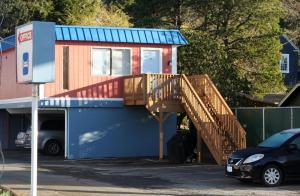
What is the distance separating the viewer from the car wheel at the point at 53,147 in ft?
97.9

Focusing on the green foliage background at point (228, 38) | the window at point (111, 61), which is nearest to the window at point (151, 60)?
the window at point (111, 61)

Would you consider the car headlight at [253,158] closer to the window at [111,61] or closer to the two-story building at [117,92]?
the two-story building at [117,92]

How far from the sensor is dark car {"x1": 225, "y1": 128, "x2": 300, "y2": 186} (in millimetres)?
Answer: 16703

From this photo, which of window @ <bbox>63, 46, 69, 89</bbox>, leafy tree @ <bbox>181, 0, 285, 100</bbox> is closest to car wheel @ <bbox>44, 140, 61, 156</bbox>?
window @ <bbox>63, 46, 69, 89</bbox>

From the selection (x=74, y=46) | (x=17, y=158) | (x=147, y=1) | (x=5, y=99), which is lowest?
(x=17, y=158)

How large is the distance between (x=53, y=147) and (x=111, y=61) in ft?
17.1

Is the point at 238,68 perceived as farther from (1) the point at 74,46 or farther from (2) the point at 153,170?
(2) the point at 153,170

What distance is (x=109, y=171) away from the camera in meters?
21.8

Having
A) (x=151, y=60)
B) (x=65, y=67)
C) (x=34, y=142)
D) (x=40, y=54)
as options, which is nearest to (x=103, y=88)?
(x=65, y=67)

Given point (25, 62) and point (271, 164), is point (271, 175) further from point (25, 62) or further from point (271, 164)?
point (25, 62)

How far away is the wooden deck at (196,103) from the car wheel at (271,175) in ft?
19.8

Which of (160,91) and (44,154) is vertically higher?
(160,91)

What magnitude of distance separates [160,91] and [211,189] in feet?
34.6

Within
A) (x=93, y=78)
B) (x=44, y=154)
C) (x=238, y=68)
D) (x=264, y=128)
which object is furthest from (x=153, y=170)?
(x=238, y=68)
